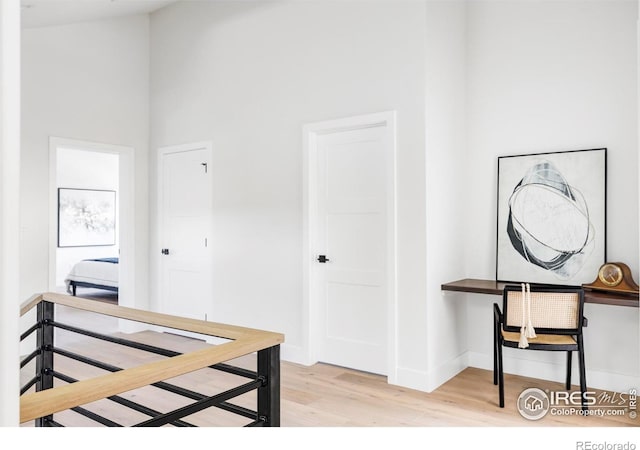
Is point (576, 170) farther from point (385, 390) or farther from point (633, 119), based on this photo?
point (385, 390)

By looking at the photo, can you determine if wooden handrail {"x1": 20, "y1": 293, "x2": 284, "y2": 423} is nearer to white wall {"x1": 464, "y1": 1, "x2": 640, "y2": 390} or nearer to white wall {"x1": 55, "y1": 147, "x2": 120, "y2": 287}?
white wall {"x1": 464, "y1": 1, "x2": 640, "y2": 390}

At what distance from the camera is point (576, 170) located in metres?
3.57

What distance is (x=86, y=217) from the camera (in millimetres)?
9109

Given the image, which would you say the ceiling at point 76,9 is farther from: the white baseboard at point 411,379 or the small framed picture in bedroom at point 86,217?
the small framed picture in bedroom at point 86,217

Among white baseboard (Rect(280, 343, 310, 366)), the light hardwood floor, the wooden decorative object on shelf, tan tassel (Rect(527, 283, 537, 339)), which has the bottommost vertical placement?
the light hardwood floor

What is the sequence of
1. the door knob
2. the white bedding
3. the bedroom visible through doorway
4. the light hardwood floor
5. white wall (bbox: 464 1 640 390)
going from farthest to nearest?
the bedroom visible through doorway
the white bedding
the door knob
white wall (bbox: 464 1 640 390)
the light hardwood floor

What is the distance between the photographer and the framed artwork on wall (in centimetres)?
350

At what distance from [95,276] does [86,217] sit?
6.54ft

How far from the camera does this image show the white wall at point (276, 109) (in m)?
3.56

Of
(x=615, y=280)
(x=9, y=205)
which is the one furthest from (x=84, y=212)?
(x=9, y=205)

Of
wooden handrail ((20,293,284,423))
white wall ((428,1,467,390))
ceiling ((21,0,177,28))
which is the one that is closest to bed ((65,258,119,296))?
ceiling ((21,0,177,28))

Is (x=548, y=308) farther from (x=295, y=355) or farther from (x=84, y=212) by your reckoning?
(x=84, y=212)

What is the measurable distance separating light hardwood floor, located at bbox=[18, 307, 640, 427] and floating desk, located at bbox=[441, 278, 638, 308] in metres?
0.72

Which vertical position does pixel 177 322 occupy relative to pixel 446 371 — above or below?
above
